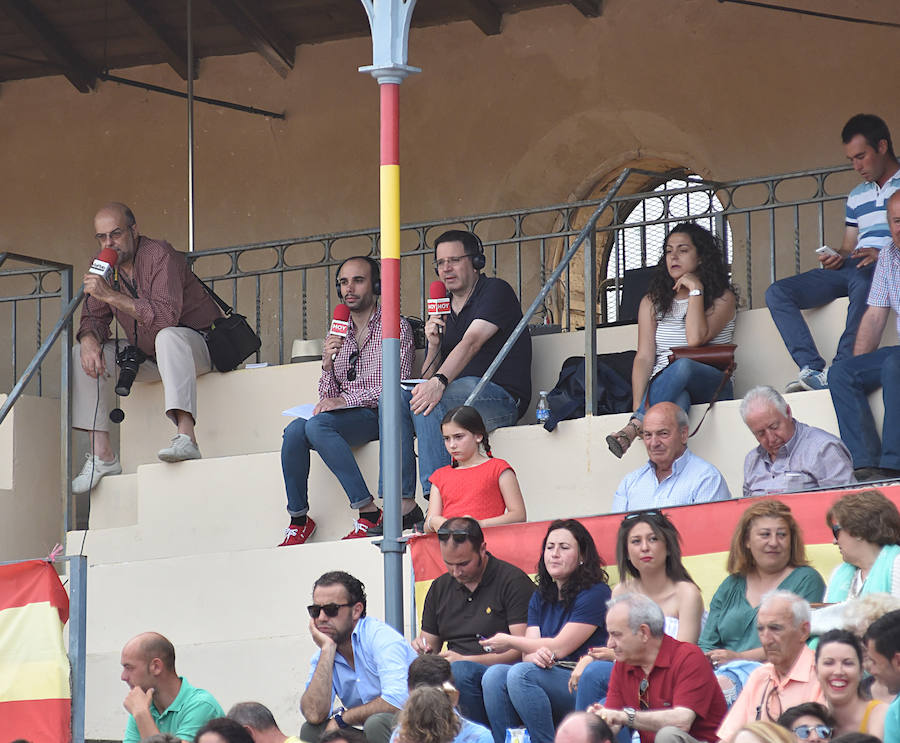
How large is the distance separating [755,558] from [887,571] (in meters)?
0.53

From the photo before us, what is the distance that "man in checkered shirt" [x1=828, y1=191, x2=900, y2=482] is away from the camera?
678cm

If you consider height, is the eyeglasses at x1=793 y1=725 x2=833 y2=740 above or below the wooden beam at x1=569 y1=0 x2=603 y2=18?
below

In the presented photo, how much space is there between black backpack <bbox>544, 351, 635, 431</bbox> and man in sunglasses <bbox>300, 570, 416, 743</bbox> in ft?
6.67

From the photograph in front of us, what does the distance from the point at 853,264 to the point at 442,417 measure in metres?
1.93

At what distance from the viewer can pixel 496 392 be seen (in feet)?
25.9

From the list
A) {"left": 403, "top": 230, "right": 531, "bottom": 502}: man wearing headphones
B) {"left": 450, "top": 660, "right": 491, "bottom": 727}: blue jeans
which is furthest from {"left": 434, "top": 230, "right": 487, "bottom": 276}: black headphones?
{"left": 450, "top": 660, "right": 491, "bottom": 727}: blue jeans

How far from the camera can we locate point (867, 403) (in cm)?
702

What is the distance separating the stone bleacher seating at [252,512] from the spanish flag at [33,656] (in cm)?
107

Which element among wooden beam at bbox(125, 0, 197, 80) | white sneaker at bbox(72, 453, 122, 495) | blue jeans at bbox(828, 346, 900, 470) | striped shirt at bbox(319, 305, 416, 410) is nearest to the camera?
blue jeans at bbox(828, 346, 900, 470)

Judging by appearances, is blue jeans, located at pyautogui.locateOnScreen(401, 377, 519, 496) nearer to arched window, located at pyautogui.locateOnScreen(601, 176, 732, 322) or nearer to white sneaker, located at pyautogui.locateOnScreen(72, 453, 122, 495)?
white sneaker, located at pyautogui.locateOnScreen(72, 453, 122, 495)

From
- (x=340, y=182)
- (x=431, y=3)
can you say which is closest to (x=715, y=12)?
(x=431, y=3)

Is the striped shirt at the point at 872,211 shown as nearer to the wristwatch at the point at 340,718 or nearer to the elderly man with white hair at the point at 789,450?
the elderly man with white hair at the point at 789,450

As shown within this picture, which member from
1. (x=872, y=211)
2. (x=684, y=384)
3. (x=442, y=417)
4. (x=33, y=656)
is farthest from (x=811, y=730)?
(x=872, y=211)

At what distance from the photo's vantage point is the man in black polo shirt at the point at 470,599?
247 inches
